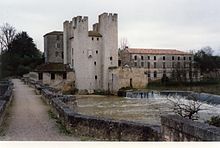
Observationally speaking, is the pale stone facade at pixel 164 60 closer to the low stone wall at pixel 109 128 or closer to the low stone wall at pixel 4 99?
the low stone wall at pixel 109 128

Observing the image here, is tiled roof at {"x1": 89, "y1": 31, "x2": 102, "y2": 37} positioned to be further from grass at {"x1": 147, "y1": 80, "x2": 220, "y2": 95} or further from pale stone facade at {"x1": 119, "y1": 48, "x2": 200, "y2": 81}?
pale stone facade at {"x1": 119, "y1": 48, "x2": 200, "y2": 81}

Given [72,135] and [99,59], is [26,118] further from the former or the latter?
[99,59]

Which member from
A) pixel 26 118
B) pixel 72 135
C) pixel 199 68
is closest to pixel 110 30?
pixel 199 68

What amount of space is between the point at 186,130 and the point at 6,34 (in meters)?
3.04

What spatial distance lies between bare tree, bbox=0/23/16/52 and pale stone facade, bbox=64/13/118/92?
13.5 m

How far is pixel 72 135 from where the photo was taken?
605 cm

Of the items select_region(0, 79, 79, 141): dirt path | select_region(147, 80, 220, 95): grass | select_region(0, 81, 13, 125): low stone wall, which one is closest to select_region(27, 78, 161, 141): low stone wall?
select_region(0, 79, 79, 141): dirt path

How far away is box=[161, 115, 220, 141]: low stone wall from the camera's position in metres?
3.38

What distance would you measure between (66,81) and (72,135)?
50.2 ft

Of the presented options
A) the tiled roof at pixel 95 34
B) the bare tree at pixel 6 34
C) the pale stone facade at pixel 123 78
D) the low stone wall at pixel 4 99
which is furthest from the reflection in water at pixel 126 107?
the bare tree at pixel 6 34

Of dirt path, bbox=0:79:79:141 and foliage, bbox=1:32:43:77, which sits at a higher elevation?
foliage, bbox=1:32:43:77

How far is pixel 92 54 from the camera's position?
22.2m

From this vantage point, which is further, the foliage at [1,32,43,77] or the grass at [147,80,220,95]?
the grass at [147,80,220,95]

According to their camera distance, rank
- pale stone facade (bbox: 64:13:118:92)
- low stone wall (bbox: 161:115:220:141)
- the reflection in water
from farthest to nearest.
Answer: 1. pale stone facade (bbox: 64:13:118:92)
2. the reflection in water
3. low stone wall (bbox: 161:115:220:141)
